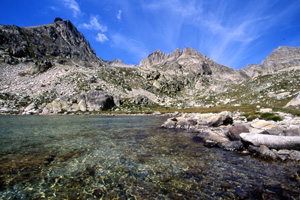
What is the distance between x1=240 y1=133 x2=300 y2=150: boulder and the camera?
40.1ft

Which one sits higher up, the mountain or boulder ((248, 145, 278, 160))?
the mountain

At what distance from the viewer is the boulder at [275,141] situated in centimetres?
1224

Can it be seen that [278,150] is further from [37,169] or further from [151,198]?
[37,169]

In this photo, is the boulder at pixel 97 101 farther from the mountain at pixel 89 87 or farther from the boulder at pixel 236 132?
the boulder at pixel 236 132

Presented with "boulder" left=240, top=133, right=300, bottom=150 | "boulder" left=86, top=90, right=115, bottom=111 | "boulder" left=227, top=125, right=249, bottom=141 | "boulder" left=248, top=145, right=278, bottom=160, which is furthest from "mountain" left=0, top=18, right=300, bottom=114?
"boulder" left=248, top=145, right=278, bottom=160

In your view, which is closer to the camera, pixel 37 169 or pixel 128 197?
pixel 128 197

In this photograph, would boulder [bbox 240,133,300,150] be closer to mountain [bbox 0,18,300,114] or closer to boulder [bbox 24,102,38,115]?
mountain [bbox 0,18,300,114]

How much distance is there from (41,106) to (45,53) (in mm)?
140690

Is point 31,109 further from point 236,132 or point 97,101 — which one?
point 236,132

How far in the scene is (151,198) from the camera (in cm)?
674

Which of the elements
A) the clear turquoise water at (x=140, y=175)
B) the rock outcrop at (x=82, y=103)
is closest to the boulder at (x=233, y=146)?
the clear turquoise water at (x=140, y=175)

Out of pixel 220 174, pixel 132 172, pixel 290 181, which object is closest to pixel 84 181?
pixel 132 172

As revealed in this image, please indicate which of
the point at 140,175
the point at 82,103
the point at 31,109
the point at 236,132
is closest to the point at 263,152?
the point at 236,132

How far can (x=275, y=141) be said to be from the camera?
1285cm
